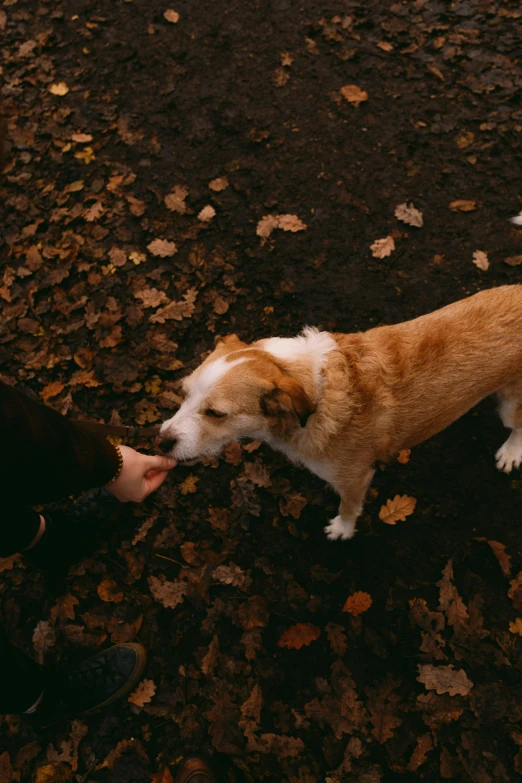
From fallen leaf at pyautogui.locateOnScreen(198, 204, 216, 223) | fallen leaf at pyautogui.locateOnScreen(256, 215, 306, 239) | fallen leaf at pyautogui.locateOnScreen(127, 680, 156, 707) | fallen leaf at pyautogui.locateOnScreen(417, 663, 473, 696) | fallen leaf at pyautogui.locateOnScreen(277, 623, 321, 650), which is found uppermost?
fallen leaf at pyautogui.locateOnScreen(198, 204, 216, 223)

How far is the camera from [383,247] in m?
4.85

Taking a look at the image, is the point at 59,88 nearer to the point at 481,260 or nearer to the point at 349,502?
the point at 481,260

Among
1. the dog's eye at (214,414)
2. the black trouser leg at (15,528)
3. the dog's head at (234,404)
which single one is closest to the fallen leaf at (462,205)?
the dog's head at (234,404)

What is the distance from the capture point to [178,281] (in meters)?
4.98

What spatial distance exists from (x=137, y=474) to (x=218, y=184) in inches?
153

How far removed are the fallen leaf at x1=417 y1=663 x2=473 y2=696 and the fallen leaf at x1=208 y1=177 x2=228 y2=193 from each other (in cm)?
496

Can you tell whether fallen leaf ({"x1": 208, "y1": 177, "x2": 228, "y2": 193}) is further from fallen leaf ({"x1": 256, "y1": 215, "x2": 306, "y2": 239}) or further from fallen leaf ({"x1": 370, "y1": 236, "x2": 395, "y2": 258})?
fallen leaf ({"x1": 370, "y1": 236, "x2": 395, "y2": 258})

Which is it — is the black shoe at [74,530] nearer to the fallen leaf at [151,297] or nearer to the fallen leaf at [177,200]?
the fallen leaf at [151,297]

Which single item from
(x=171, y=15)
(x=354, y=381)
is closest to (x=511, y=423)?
(x=354, y=381)

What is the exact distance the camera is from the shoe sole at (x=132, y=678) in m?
3.39

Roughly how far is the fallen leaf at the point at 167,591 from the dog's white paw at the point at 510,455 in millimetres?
2787

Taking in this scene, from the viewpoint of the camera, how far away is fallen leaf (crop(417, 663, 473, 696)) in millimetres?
3268

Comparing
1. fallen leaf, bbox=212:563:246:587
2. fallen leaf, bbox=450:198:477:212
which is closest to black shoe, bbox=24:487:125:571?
fallen leaf, bbox=212:563:246:587

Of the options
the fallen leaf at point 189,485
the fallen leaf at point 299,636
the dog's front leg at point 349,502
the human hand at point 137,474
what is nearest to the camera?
the human hand at point 137,474
